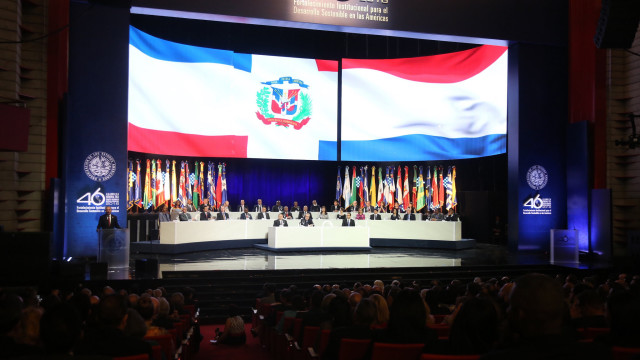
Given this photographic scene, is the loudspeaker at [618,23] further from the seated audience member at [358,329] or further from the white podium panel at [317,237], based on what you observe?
the white podium panel at [317,237]

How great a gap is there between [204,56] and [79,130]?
5754mm

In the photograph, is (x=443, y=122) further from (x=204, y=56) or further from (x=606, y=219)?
(x=204, y=56)

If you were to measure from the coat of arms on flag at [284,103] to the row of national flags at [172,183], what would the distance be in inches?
105

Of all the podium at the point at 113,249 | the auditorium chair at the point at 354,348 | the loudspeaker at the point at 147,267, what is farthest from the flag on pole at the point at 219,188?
the auditorium chair at the point at 354,348

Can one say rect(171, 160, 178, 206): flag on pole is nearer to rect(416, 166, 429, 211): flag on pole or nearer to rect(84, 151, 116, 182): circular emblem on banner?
rect(84, 151, 116, 182): circular emblem on banner

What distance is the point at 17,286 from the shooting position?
8359mm

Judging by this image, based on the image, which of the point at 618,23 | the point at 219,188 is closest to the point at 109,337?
the point at 618,23

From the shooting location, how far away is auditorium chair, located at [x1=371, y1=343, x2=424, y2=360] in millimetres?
3033

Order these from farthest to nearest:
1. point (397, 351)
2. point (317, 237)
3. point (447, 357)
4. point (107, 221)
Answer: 1. point (317, 237)
2. point (107, 221)
3. point (397, 351)
4. point (447, 357)

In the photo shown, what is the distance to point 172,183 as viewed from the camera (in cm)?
1669

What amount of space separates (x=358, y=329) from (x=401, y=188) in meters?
15.1

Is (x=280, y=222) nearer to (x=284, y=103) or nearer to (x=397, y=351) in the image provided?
(x=284, y=103)

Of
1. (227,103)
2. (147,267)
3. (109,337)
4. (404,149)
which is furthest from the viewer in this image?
(404,149)

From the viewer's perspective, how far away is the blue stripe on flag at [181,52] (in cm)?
1451
